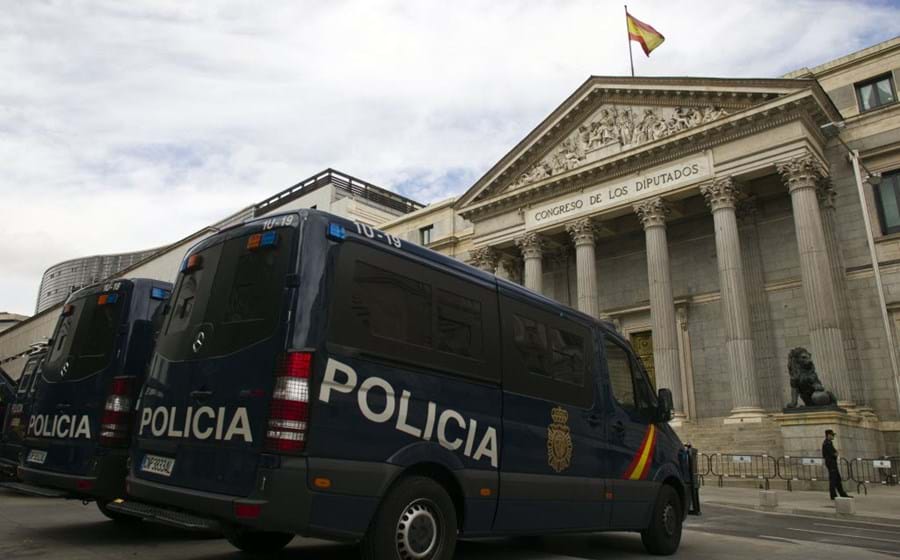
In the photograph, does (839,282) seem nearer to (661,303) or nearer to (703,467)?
(661,303)

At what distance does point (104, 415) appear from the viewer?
24.8 feet

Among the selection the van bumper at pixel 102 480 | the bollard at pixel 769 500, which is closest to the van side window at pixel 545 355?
the van bumper at pixel 102 480

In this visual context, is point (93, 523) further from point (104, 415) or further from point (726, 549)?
point (726, 549)

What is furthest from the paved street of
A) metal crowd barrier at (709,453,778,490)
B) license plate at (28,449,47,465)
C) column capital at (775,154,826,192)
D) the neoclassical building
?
column capital at (775,154,826,192)

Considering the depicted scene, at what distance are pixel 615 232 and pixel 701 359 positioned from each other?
24.5ft

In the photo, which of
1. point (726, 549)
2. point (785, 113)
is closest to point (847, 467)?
point (785, 113)

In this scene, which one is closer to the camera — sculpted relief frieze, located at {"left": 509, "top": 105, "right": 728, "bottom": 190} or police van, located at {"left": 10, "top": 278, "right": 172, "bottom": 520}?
police van, located at {"left": 10, "top": 278, "right": 172, "bottom": 520}

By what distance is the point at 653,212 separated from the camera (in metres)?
26.8

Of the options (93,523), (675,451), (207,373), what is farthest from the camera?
(93,523)

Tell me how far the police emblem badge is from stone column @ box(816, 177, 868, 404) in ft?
62.6

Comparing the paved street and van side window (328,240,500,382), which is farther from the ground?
Result: van side window (328,240,500,382)

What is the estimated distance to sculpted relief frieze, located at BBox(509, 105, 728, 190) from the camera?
2670cm

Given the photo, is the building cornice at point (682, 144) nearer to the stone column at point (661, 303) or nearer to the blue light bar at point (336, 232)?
the stone column at point (661, 303)

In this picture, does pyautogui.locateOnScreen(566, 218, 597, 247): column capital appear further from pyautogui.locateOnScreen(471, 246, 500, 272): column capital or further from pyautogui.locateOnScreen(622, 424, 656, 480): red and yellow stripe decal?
pyautogui.locateOnScreen(622, 424, 656, 480): red and yellow stripe decal
